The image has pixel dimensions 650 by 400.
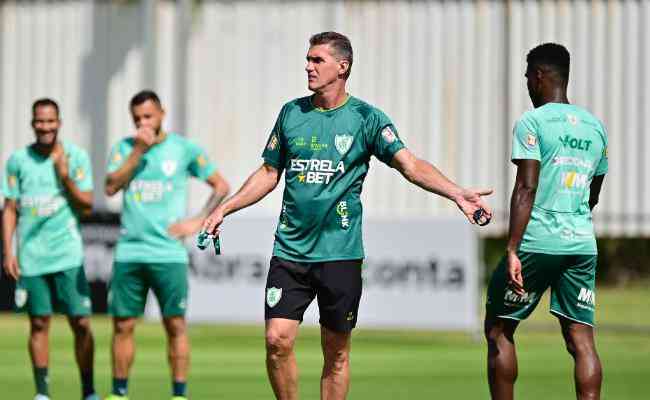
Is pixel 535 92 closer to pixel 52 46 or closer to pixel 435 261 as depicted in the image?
pixel 435 261

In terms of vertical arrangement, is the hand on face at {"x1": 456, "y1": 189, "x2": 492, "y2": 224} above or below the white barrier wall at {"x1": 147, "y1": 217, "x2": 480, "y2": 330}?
above

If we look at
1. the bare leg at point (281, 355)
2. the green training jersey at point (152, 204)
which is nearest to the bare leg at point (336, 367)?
the bare leg at point (281, 355)

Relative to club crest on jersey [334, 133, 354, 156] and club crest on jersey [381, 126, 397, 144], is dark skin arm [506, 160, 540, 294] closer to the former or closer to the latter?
club crest on jersey [381, 126, 397, 144]

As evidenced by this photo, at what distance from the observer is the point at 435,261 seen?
18250 mm

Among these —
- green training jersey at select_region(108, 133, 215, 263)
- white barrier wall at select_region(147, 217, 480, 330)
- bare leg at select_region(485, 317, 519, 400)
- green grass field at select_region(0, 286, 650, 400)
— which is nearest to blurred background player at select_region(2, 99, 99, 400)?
green training jersey at select_region(108, 133, 215, 263)

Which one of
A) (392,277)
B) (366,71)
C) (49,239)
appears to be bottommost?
(392,277)

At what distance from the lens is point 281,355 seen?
9.02m

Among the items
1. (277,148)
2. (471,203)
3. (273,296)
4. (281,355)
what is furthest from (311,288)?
(471,203)

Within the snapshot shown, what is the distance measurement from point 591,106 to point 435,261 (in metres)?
6.55

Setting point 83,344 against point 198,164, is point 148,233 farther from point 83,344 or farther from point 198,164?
point 83,344

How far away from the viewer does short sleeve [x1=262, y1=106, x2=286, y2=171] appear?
9.20m

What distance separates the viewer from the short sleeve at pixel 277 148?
9.20 meters

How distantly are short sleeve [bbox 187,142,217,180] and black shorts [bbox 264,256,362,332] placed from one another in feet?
10.4

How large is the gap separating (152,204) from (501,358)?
12.3 feet
